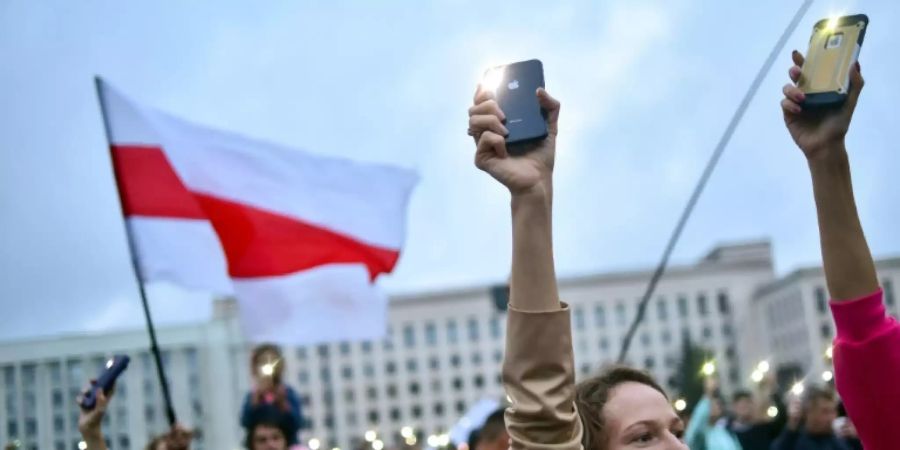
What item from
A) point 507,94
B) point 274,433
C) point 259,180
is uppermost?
point 259,180

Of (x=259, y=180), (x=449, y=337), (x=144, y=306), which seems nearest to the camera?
(x=144, y=306)

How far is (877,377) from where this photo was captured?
Result: 2.46 metres

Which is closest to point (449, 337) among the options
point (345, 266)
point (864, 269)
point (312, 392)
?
point (312, 392)

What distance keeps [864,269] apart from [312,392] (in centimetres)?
11250

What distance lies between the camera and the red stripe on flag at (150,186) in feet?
27.0

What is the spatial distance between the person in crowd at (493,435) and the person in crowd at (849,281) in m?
2.59

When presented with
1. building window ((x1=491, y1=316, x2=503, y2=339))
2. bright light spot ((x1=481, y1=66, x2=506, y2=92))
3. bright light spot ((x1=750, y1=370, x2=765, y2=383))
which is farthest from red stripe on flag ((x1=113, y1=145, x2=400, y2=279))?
building window ((x1=491, y1=316, x2=503, y2=339))

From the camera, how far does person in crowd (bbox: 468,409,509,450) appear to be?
506 cm

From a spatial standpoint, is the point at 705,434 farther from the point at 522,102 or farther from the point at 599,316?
the point at 599,316

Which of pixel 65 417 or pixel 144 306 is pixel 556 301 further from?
pixel 65 417

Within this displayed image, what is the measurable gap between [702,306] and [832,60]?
4377 inches

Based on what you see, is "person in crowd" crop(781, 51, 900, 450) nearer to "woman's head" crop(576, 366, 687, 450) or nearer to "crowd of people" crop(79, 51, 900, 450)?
"crowd of people" crop(79, 51, 900, 450)

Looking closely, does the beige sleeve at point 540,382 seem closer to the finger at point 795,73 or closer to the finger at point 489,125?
the finger at point 489,125

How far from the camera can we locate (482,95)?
2.33 meters
